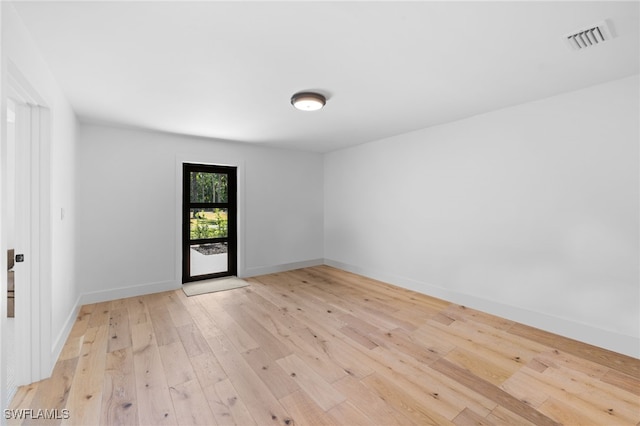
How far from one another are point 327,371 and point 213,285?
2804mm

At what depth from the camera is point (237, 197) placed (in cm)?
486

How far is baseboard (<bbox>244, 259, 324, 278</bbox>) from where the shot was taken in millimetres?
4883

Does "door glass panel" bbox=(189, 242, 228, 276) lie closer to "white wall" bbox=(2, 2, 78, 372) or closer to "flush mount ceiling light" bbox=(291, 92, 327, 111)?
"white wall" bbox=(2, 2, 78, 372)

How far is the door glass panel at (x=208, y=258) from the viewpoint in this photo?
4.61 m

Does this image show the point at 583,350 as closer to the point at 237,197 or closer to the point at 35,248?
the point at 35,248

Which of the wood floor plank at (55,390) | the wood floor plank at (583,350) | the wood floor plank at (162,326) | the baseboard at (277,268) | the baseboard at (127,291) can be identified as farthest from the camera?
the baseboard at (277,268)

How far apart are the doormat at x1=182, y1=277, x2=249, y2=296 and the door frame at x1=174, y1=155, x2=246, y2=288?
0.17m

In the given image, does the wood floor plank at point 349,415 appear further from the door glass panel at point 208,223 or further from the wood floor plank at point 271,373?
the door glass panel at point 208,223

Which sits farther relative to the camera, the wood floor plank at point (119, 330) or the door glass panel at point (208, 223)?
the door glass panel at point (208, 223)

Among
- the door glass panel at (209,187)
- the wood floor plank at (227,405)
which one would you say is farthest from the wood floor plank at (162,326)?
the door glass panel at (209,187)

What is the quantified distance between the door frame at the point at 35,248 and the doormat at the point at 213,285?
192 cm

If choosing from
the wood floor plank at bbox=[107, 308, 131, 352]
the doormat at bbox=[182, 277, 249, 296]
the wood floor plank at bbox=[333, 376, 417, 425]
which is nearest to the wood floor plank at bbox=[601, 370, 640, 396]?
the wood floor plank at bbox=[333, 376, 417, 425]

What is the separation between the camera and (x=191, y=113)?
3182 mm

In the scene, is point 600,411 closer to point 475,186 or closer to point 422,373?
point 422,373
